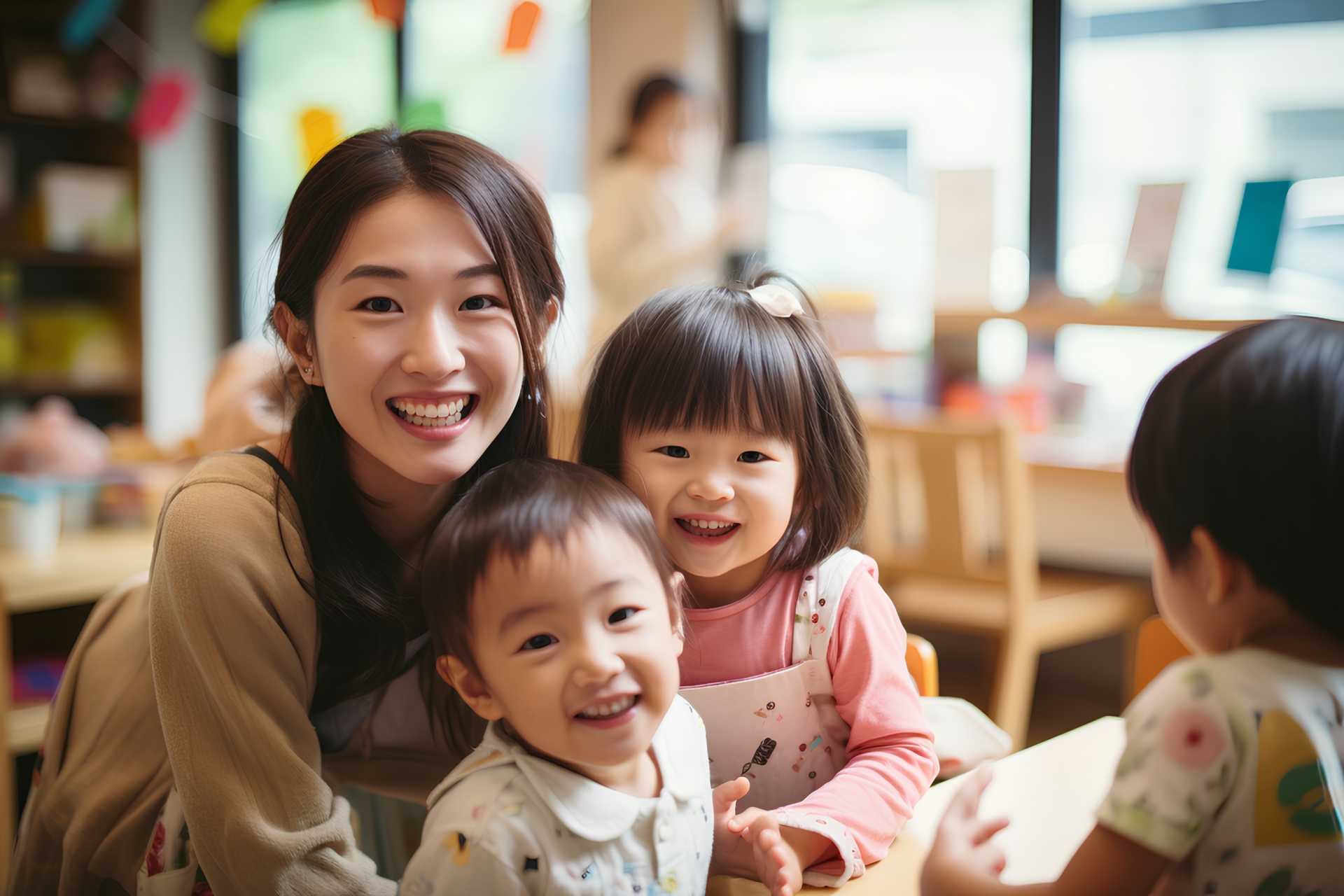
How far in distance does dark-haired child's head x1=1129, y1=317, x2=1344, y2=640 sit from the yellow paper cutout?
0.06 m

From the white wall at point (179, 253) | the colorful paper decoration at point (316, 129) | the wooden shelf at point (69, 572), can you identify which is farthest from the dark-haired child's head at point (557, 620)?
the white wall at point (179, 253)

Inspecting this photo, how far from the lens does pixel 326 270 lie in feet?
3.19

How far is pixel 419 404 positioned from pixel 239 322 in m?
4.69

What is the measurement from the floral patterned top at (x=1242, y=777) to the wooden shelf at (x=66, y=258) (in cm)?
498

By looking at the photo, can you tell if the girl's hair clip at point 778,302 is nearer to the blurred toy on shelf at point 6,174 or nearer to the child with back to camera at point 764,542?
the child with back to camera at point 764,542

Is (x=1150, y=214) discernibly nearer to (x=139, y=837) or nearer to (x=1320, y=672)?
(x=1320, y=672)

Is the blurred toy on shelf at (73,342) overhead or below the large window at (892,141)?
below

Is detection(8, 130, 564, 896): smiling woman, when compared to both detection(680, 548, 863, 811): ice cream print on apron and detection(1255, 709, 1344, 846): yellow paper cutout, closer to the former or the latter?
detection(680, 548, 863, 811): ice cream print on apron

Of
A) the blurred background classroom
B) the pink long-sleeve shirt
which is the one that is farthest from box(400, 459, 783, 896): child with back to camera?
the blurred background classroom

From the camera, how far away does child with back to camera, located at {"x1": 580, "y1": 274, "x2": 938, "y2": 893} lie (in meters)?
0.95

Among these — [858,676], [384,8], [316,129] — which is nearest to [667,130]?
[384,8]

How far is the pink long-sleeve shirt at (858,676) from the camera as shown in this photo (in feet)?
2.82

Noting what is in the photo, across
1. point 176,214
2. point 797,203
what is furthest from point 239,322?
point 797,203

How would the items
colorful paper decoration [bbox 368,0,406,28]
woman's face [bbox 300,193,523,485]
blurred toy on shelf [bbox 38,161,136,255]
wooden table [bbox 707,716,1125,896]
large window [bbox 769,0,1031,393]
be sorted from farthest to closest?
blurred toy on shelf [bbox 38,161,136,255] → colorful paper decoration [bbox 368,0,406,28] → large window [bbox 769,0,1031,393] → woman's face [bbox 300,193,523,485] → wooden table [bbox 707,716,1125,896]
